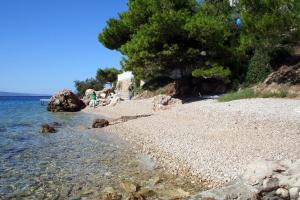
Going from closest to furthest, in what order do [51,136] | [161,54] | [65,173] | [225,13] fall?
[65,173] < [51,136] < [161,54] < [225,13]

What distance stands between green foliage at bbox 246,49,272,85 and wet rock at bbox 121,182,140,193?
1849 cm

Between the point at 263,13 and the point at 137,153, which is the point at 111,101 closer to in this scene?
the point at 263,13

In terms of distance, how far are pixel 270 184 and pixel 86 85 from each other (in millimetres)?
54320

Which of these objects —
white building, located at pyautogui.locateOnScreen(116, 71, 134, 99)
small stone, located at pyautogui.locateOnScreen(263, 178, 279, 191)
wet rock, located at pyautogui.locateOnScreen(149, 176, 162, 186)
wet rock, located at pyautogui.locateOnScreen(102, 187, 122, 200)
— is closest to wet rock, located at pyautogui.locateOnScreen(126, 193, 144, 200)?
wet rock, located at pyautogui.locateOnScreen(102, 187, 122, 200)

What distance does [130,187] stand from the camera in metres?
8.24

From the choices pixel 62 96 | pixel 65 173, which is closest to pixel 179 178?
pixel 65 173

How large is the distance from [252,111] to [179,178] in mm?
7606

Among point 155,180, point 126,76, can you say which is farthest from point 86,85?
point 155,180

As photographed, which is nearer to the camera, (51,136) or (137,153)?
(137,153)

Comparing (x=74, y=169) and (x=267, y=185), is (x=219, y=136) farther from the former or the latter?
(x=267, y=185)

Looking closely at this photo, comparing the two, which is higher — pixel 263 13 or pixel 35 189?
pixel 263 13

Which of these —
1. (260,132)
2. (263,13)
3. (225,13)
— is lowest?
(260,132)

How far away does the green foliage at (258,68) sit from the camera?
24750 mm

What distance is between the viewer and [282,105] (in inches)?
648
